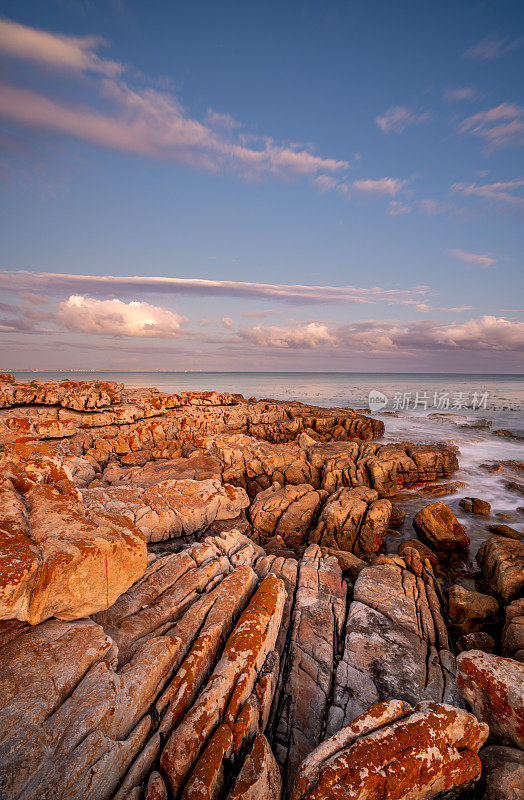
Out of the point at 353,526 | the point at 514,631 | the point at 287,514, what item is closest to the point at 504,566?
the point at 514,631

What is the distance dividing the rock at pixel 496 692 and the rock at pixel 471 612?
3786mm

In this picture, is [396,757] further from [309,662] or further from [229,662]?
[309,662]

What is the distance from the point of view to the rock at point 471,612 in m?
9.78

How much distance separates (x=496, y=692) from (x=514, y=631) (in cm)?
310

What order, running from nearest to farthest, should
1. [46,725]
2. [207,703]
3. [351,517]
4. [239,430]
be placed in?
[46,725], [207,703], [351,517], [239,430]

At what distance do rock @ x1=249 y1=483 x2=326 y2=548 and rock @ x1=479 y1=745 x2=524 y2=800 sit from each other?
9.86 meters

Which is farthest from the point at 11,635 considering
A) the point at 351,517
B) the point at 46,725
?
the point at 351,517

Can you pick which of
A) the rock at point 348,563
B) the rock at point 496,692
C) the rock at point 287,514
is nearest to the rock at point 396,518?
the rock at point 287,514

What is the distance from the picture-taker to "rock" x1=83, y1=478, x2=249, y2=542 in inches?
501

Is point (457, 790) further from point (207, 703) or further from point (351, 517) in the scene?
point (351, 517)

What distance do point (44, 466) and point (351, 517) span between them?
40.0 feet

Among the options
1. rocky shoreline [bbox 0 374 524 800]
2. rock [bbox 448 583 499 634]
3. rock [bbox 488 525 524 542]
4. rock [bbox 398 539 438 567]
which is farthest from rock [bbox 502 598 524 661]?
rock [bbox 488 525 524 542]

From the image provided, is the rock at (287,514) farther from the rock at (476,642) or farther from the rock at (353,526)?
the rock at (476,642)

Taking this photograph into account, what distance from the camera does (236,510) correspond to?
1605cm
